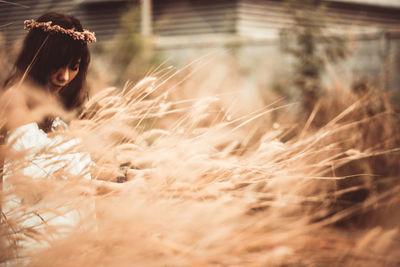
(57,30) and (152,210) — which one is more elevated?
(57,30)

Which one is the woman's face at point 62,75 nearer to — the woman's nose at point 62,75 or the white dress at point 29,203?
the woman's nose at point 62,75

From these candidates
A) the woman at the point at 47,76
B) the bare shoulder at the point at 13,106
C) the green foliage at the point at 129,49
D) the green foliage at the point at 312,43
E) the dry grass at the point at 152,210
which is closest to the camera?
the dry grass at the point at 152,210

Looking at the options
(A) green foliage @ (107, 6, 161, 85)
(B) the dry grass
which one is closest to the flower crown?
(B) the dry grass

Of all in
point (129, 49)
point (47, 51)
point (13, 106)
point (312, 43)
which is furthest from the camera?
point (129, 49)

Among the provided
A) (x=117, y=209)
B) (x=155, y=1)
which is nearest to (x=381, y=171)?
(x=117, y=209)

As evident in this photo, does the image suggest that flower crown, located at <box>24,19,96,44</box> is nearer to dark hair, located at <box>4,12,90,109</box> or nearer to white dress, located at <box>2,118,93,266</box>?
dark hair, located at <box>4,12,90,109</box>

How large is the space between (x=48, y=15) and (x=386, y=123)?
2.77 meters

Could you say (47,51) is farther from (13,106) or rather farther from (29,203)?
(29,203)

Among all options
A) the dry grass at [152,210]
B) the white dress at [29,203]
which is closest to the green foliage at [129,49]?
the dry grass at [152,210]

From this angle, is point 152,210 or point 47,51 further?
point 47,51

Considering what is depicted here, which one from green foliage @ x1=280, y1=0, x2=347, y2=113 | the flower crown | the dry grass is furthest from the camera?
green foliage @ x1=280, y1=0, x2=347, y2=113

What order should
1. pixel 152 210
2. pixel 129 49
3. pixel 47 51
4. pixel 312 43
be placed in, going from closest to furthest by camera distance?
1. pixel 152 210
2. pixel 47 51
3. pixel 312 43
4. pixel 129 49

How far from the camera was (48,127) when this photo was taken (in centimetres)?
139

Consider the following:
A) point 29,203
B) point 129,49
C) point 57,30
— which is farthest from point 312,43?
point 29,203
